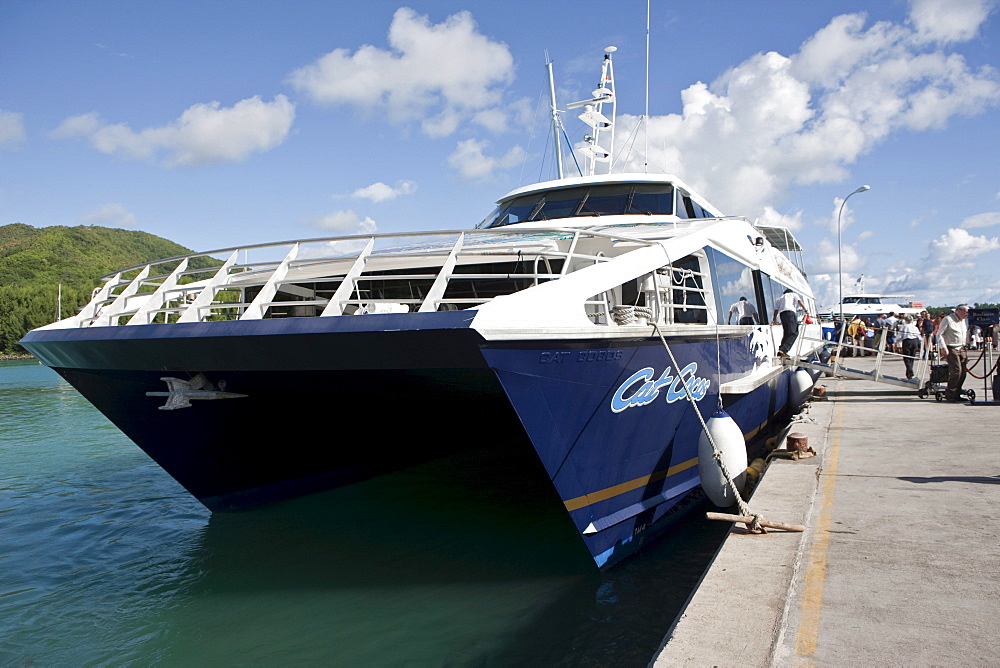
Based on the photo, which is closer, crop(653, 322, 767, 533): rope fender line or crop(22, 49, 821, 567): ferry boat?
crop(22, 49, 821, 567): ferry boat

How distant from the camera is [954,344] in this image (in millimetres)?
10797

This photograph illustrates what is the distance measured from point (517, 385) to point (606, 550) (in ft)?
5.89

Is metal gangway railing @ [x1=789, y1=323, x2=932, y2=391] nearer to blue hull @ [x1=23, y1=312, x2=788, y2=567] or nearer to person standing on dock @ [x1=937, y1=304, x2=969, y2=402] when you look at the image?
person standing on dock @ [x1=937, y1=304, x2=969, y2=402]

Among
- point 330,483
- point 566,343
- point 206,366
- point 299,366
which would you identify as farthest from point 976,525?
point 330,483

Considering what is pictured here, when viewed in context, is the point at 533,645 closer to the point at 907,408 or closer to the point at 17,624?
the point at 17,624

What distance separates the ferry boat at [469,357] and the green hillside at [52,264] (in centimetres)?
719

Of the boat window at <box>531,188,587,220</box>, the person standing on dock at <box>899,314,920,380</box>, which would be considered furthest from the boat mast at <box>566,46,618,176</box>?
the person standing on dock at <box>899,314,920,380</box>

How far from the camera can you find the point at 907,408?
10805 mm

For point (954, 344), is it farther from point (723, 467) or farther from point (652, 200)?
point (723, 467)

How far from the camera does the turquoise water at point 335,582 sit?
14.5 feet

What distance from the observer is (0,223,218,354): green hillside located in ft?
Result: 174

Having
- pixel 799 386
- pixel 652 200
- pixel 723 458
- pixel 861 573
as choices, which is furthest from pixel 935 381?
pixel 861 573

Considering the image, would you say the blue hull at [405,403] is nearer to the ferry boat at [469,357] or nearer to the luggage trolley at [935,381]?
the ferry boat at [469,357]

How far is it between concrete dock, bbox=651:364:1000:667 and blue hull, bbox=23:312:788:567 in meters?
0.91
